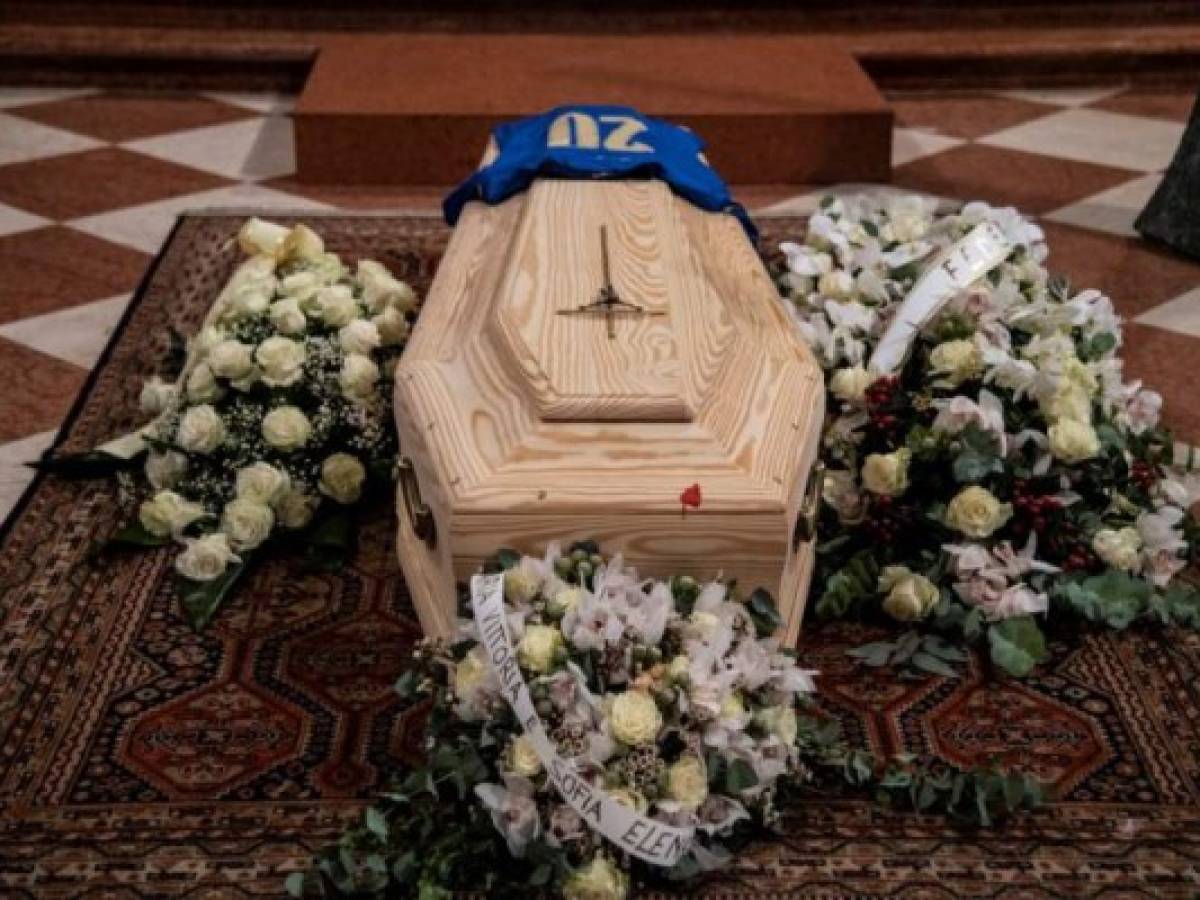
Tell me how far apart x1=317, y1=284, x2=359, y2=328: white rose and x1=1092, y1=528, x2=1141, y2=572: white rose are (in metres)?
1.15

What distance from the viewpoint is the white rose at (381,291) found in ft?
8.41

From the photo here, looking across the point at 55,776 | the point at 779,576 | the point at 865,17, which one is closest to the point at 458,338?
the point at 779,576

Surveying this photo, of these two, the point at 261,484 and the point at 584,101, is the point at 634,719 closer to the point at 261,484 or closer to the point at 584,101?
the point at 261,484

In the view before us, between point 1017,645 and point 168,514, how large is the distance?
119 cm

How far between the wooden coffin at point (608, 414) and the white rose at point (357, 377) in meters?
0.17

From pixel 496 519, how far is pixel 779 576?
0.33 metres

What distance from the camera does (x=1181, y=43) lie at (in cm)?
491

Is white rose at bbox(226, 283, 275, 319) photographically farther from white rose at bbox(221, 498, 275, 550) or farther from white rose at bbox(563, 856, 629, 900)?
white rose at bbox(563, 856, 629, 900)

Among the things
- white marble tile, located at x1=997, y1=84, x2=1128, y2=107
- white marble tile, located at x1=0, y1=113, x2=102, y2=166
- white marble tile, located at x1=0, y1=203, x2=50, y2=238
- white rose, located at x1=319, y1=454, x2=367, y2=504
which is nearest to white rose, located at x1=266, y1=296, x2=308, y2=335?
white rose, located at x1=319, y1=454, x2=367, y2=504

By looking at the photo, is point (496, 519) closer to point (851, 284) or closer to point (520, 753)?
Result: point (520, 753)

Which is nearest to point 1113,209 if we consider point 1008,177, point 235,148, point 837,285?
point 1008,177

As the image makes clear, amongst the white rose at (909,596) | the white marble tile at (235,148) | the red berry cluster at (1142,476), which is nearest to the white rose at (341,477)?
the white rose at (909,596)

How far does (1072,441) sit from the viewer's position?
7.06 feet

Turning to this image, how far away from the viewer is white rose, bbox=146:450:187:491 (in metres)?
2.41
